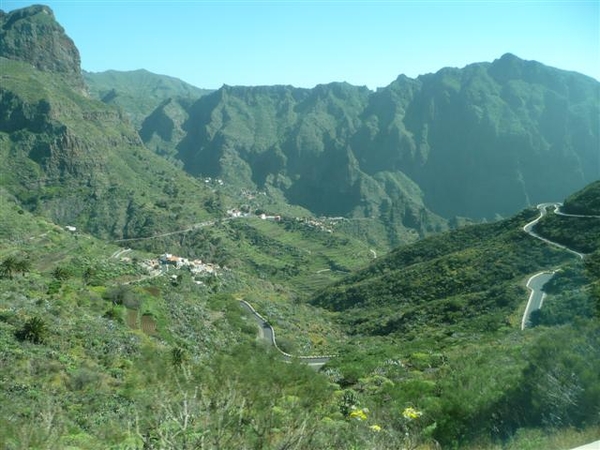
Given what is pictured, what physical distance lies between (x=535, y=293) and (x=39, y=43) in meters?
188

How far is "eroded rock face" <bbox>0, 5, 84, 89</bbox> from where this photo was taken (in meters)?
170

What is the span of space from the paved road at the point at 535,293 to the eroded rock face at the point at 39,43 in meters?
179

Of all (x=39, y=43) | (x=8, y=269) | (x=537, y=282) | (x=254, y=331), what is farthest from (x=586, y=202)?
(x=39, y=43)

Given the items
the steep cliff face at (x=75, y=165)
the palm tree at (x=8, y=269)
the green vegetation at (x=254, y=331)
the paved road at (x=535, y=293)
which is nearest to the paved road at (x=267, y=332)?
the green vegetation at (x=254, y=331)

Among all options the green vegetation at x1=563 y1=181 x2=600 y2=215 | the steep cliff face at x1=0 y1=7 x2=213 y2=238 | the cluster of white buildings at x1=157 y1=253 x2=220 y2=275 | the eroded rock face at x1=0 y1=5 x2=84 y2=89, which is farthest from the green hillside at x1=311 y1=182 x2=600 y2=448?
the eroded rock face at x1=0 y1=5 x2=84 y2=89

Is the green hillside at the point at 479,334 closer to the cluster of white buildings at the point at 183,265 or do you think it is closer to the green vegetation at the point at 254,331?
the green vegetation at the point at 254,331

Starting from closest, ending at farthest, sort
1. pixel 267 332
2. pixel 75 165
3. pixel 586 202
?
pixel 267 332
pixel 586 202
pixel 75 165

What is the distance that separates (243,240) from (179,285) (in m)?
78.8

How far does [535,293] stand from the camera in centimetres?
4462

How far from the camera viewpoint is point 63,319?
1043 inches

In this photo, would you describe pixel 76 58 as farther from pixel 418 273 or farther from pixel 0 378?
pixel 0 378

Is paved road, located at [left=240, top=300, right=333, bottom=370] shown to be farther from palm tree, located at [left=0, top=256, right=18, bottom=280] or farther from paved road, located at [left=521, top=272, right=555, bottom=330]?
palm tree, located at [left=0, top=256, right=18, bottom=280]

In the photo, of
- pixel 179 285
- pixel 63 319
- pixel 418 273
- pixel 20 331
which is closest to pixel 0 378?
pixel 20 331

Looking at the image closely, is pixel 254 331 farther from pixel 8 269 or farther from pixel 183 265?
pixel 183 265
